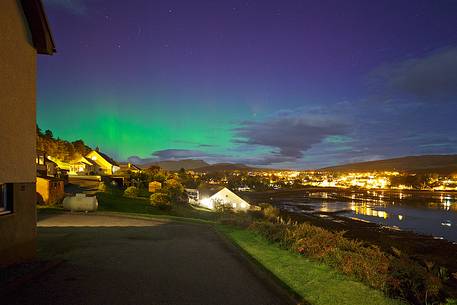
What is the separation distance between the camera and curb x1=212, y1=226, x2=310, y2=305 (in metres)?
8.26

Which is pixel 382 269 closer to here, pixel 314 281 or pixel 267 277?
pixel 314 281

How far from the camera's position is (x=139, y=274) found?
9547mm

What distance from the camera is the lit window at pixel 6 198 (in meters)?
8.91

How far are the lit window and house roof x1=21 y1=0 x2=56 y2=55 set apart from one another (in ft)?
13.9

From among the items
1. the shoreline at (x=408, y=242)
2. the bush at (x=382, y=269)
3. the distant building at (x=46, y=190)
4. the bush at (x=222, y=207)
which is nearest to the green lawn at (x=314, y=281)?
the bush at (x=382, y=269)

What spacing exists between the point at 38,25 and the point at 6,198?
5.02 m

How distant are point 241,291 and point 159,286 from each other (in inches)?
79.4

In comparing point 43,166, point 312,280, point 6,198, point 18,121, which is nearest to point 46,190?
point 43,166

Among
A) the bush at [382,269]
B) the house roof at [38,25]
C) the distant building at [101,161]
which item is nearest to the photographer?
the bush at [382,269]

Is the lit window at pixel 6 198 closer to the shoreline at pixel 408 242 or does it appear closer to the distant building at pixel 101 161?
the shoreline at pixel 408 242

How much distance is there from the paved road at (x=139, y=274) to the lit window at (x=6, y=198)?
1.98m

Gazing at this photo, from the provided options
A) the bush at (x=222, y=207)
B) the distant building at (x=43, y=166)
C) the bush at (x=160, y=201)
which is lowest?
the bush at (x=222, y=207)

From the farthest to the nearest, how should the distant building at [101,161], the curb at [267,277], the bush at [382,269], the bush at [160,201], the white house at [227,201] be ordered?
the distant building at [101,161] < the white house at [227,201] < the bush at [160,201] < the bush at [382,269] < the curb at [267,277]

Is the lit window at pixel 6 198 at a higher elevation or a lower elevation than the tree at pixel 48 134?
lower
